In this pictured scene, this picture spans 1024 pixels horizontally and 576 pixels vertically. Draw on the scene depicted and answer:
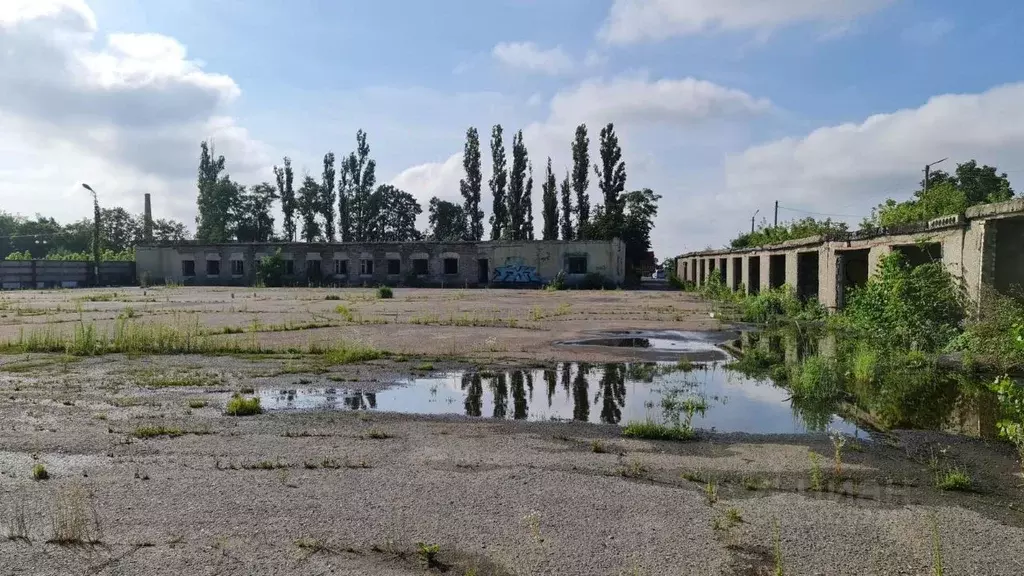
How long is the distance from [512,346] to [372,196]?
49.6 metres

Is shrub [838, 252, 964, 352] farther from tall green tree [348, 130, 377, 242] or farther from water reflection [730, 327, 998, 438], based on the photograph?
tall green tree [348, 130, 377, 242]

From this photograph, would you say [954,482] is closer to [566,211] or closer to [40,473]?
[40,473]

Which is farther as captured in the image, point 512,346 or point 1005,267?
point 512,346

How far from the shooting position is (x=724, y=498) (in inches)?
184

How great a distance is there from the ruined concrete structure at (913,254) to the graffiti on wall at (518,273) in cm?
1494

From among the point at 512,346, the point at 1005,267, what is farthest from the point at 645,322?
the point at 1005,267

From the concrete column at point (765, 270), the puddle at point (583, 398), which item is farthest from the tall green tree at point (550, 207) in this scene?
the puddle at point (583, 398)

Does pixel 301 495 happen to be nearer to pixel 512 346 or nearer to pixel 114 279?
pixel 512 346

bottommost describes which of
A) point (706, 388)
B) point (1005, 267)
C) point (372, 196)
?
point (706, 388)

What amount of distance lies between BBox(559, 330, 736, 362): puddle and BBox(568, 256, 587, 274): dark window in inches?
993

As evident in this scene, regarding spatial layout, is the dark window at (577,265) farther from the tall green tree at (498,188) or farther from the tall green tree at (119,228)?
the tall green tree at (119,228)

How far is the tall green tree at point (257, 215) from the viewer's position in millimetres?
62188

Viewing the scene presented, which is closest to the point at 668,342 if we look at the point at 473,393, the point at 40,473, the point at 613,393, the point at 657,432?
the point at 613,393

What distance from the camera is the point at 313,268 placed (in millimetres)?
44969
